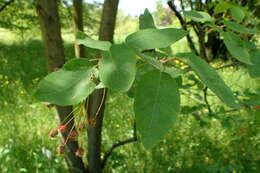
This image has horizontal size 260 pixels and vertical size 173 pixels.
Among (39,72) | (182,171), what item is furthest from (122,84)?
(39,72)

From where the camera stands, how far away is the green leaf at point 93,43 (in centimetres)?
49

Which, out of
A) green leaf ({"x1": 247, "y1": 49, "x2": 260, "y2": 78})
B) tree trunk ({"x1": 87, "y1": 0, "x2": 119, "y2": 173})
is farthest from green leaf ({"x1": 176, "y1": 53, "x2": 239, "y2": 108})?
tree trunk ({"x1": 87, "y1": 0, "x2": 119, "y2": 173})

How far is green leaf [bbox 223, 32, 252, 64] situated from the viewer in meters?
0.61

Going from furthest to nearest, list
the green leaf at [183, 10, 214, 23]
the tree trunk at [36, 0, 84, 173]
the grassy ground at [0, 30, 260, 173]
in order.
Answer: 1. the grassy ground at [0, 30, 260, 173]
2. the tree trunk at [36, 0, 84, 173]
3. the green leaf at [183, 10, 214, 23]

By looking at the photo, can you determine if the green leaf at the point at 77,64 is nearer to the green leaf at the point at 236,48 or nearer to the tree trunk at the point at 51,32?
the green leaf at the point at 236,48

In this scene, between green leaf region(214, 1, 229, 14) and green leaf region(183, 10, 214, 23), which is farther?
green leaf region(214, 1, 229, 14)

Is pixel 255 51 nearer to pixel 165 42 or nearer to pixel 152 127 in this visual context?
pixel 165 42

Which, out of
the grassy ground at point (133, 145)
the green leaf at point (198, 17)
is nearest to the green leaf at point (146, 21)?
the green leaf at point (198, 17)

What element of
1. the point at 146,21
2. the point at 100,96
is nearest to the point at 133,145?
the point at 100,96

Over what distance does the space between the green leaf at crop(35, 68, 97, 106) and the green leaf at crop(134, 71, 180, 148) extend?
8 centimetres

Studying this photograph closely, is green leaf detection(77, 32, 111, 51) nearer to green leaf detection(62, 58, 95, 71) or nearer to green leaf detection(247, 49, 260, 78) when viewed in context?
green leaf detection(62, 58, 95, 71)

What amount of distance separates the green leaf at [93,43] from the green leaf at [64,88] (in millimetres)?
63

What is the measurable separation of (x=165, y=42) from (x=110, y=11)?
36.8 inches

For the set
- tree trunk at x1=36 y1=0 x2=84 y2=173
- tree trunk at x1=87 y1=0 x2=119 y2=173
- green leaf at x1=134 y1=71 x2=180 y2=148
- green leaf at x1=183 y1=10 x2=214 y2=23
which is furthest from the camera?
tree trunk at x1=36 y1=0 x2=84 y2=173
